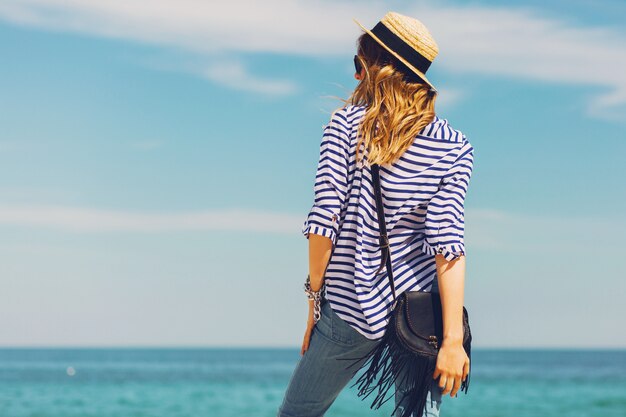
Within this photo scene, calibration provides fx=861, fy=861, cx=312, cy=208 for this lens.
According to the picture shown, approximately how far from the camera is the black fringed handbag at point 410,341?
2637 mm

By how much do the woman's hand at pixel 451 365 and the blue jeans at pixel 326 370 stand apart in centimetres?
5

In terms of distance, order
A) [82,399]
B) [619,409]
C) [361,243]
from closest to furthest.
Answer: [361,243], [619,409], [82,399]

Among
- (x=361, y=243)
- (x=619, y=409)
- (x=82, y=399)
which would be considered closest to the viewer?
(x=361, y=243)

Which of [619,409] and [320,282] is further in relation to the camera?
[619,409]

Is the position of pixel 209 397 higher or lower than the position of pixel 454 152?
lower

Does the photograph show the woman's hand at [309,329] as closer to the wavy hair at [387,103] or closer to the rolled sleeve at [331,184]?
the rolled sleeve at [331,184]

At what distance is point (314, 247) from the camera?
271cm

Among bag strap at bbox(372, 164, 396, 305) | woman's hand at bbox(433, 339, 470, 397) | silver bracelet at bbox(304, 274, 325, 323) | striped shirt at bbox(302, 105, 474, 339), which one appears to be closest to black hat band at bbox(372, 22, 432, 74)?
striped shirt at bbox(302, 105, 474, 339)

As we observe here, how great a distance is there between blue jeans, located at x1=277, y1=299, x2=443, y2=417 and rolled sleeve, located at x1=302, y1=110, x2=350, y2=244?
261 millimetres

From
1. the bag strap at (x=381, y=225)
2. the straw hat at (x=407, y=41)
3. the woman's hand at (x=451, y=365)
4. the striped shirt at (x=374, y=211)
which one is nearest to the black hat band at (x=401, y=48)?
the straw hat at (x=407, y=41)

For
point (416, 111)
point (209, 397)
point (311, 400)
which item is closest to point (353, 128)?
point (416, 111)

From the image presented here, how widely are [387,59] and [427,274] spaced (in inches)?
27.3

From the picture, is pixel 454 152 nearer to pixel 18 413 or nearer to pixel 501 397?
pixel 18 413

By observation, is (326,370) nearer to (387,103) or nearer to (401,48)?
(387,103)
